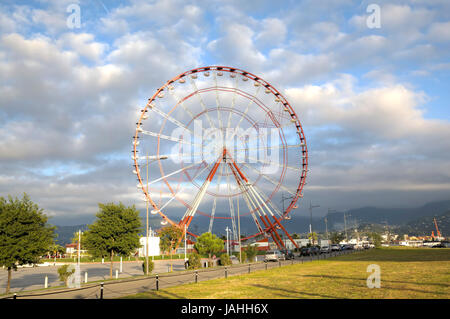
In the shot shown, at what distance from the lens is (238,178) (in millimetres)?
41469

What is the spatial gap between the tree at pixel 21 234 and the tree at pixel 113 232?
628cm

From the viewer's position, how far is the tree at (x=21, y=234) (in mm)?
22500

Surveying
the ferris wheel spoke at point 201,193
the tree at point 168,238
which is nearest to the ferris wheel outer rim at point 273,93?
the ferris wheel spoke at point 201,193

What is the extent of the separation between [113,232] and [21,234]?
9.10 metres

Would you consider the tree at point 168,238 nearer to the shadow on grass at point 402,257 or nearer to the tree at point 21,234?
the shadow on grass at point 402,257

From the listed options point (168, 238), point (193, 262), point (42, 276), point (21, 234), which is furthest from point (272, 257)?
point (168, 238)

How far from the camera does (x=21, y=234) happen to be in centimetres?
2348

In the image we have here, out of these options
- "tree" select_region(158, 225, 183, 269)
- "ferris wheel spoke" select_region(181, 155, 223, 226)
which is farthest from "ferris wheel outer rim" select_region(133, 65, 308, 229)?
"tree" select_region(158, 225, 183, 269)

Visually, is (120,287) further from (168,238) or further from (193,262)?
(168,238)
